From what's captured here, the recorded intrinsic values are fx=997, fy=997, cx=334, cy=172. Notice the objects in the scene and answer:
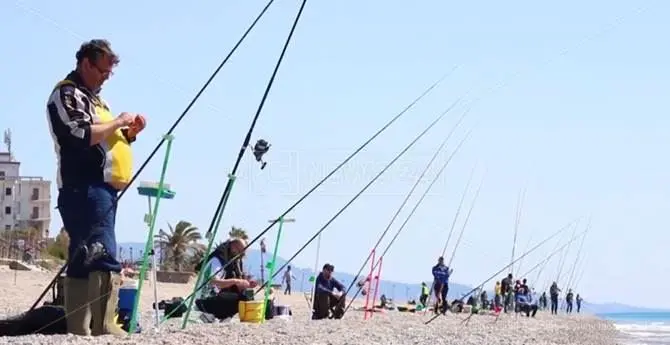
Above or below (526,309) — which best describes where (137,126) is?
above

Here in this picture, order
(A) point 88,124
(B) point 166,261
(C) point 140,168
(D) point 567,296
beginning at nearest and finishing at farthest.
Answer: (A) point 88,124 → (C) point 140,168 → (D) point 567,296 → (B) point 166,261

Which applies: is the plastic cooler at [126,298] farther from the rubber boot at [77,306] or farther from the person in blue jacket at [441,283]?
the person in blue jacket at [441,283]

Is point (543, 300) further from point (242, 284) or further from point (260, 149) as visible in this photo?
point (260, 149)

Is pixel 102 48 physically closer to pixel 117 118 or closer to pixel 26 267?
pixel 117 118

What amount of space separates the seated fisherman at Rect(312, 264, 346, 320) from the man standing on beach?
827cm

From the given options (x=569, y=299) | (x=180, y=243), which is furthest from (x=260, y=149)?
(x=180, y=243)

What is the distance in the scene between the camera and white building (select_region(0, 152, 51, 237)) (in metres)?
71.2

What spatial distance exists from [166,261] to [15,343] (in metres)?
47.0

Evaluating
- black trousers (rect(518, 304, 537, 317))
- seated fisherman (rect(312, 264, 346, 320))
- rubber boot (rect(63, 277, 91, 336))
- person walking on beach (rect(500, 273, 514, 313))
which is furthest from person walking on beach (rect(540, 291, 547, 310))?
rubber boot (rect(63, 277, 91, 336))

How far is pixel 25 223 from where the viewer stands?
71.3m

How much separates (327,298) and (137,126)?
338 inches

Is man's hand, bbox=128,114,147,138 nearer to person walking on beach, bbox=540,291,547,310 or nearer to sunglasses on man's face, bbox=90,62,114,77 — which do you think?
sunglasses on man's face, bbox=90,62,114,77

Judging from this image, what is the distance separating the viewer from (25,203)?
238 ft

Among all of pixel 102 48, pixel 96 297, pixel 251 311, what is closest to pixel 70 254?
pixel 96 297
